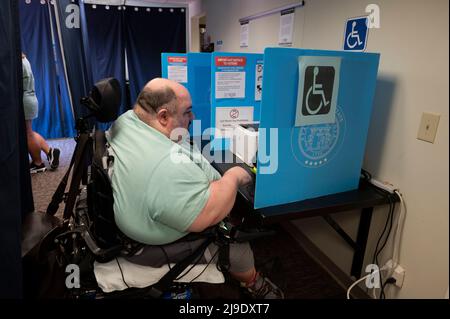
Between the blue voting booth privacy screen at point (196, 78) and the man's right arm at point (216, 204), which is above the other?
the blue voting booth privacy screen at point (196, 78)

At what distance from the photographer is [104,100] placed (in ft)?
3.81

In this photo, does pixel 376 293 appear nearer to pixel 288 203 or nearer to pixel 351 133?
pixel 288 203

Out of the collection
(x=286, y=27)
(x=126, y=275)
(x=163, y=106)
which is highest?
(x=286, y=27)

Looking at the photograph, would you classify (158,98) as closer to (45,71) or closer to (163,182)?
(163,182)

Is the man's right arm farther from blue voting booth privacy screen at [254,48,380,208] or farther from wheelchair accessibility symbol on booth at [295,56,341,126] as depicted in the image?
wheelchair accessibility symbol on booth at [295,56,341,126]

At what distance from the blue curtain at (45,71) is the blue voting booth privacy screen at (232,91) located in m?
3.45

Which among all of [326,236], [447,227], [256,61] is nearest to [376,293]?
[326,236]

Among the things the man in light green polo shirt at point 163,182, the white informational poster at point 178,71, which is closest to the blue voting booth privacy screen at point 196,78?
the white informational poster at point 178,71

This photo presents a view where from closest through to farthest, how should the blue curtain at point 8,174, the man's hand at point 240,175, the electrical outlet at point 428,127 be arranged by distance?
the blue curtain at point 8,174
the electrical outlet at point 428,127
the man's hand at point 240,175

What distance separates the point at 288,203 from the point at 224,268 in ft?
1.25

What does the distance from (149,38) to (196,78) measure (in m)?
3.10

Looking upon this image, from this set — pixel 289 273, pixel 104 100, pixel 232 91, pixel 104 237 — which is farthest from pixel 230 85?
pixel 289 273

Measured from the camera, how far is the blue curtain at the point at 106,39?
14.0ft

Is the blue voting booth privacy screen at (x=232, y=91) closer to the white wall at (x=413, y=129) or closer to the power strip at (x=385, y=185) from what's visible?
the white wall at (x=413, y=129)
